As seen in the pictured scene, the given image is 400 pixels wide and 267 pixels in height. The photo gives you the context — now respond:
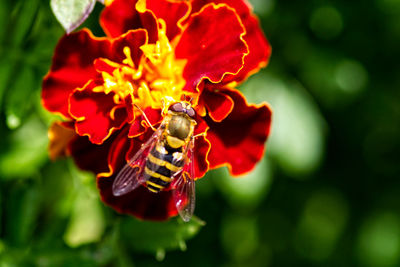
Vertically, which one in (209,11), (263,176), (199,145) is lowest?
(263,176)

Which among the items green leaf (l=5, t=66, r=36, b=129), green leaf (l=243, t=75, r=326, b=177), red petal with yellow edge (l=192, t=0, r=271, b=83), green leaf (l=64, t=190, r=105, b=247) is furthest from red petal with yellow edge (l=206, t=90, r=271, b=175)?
green leaf (l=243, t=75, r=326, b=177)

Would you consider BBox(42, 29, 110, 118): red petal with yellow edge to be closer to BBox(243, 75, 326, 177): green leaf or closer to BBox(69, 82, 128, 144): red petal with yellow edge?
BBox(69, 82, 128, 144): red petal with yellow edge

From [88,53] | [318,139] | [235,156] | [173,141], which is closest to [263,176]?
[318,139]

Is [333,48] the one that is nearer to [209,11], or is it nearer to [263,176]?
[263,176]

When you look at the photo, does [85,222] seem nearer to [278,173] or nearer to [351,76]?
[278,173]

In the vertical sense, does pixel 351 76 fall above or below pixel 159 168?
below

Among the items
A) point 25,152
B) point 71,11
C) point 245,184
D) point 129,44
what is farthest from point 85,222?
point 71,11
